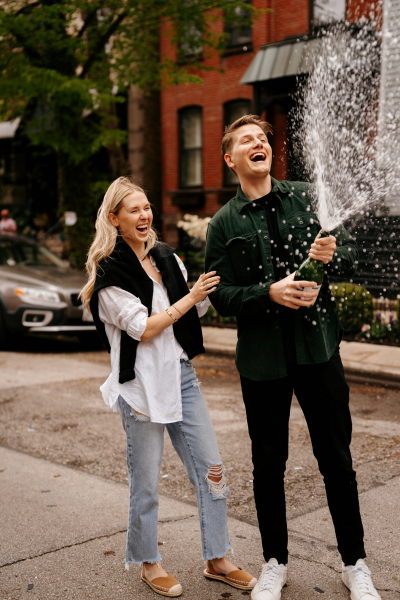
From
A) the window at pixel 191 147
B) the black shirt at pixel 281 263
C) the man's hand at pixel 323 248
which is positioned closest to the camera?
the man's hand at pixel 323 248

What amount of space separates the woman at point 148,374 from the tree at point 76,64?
392 inches

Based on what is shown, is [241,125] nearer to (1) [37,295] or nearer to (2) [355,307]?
(2) [355,307]

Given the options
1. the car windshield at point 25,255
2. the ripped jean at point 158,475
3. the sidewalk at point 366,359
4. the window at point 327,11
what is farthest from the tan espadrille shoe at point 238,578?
the window at point 327,11

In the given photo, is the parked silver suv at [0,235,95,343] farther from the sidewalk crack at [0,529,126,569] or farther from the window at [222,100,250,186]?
the window at [222,100,250,186]

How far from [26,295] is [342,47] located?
8.24 meters

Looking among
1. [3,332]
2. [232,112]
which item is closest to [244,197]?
[3,332]

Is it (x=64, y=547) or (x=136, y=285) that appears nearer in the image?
(x=136, y=285)

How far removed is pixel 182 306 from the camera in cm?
300

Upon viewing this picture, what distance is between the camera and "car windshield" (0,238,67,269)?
11.4m

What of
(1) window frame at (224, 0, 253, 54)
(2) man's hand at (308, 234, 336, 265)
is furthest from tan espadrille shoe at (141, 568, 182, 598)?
(1) window frame at (224, 0, 253, 54)

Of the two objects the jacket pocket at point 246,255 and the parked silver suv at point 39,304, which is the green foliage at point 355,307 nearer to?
the parked silver suv at point 39,304

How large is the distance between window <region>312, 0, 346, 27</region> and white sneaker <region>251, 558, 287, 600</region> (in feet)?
42.7

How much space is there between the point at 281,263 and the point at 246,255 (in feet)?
0.55

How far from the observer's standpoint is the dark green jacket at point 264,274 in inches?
115
